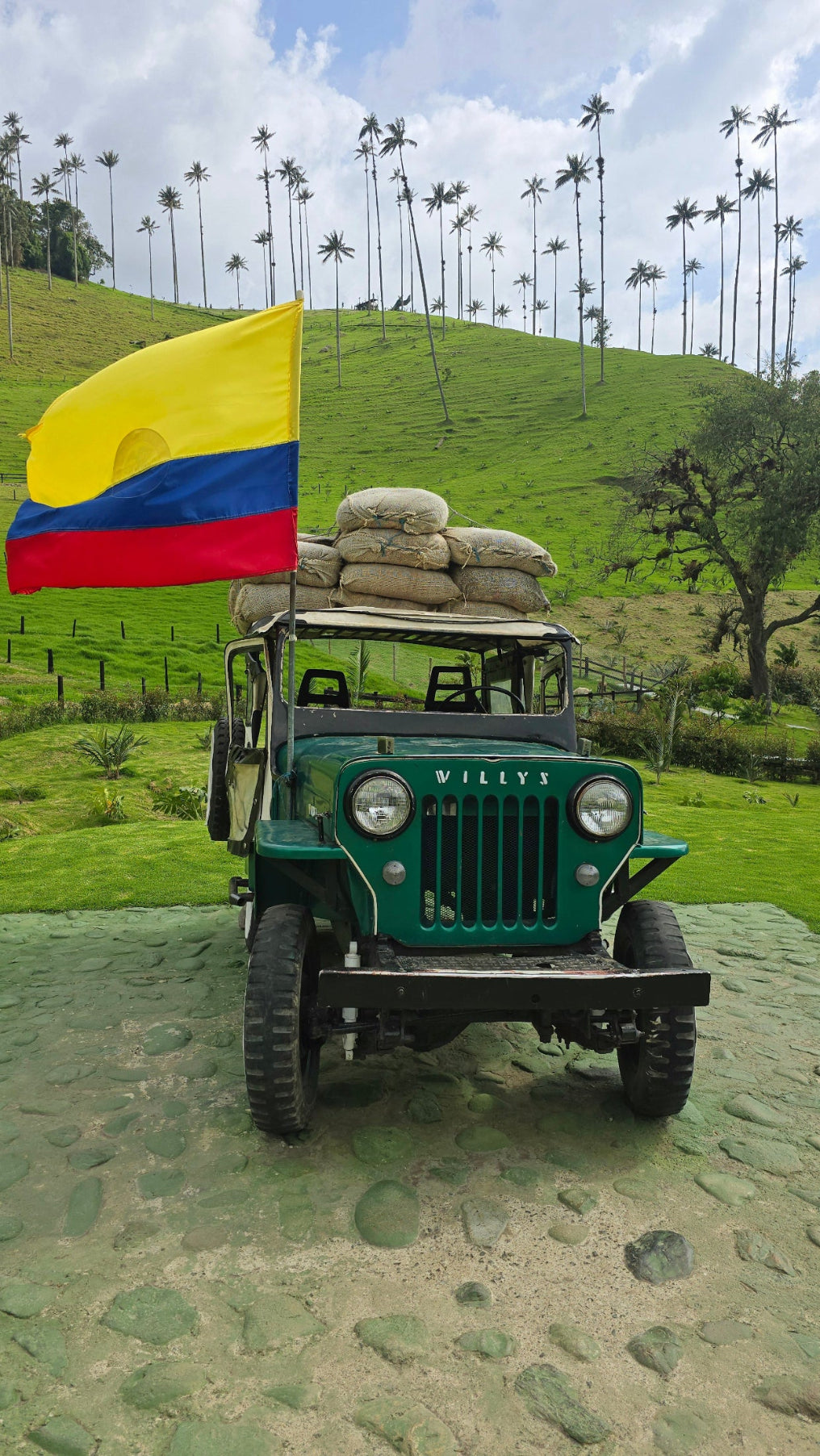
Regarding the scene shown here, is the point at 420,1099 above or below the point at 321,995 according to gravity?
below

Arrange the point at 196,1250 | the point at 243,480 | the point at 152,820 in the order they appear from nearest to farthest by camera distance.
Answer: the point at 196,1250, the point at 243,480, the point at 152,820

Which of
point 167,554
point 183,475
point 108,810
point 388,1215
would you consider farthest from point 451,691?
point 108,810

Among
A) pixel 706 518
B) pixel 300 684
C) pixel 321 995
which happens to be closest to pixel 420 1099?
pixel 321 995

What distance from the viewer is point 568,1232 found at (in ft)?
10.2

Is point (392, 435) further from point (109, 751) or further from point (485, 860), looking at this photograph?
point (485, 860)

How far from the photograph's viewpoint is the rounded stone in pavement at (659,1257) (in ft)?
9.47

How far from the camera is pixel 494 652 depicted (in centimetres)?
597

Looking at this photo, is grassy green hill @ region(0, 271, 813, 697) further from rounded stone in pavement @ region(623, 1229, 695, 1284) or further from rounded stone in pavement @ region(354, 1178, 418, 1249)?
rounded stone in pavement @ region(623, 1229, 695, 1284)

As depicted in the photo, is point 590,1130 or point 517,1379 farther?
point 590,1130

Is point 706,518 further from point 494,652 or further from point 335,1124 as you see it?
point 335,1124

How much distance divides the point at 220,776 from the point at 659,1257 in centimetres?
437

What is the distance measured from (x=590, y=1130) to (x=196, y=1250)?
5.53 ft

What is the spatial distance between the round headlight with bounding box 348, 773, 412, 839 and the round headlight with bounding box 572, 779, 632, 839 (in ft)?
2.35

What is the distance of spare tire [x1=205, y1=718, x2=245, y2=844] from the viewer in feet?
21.0
